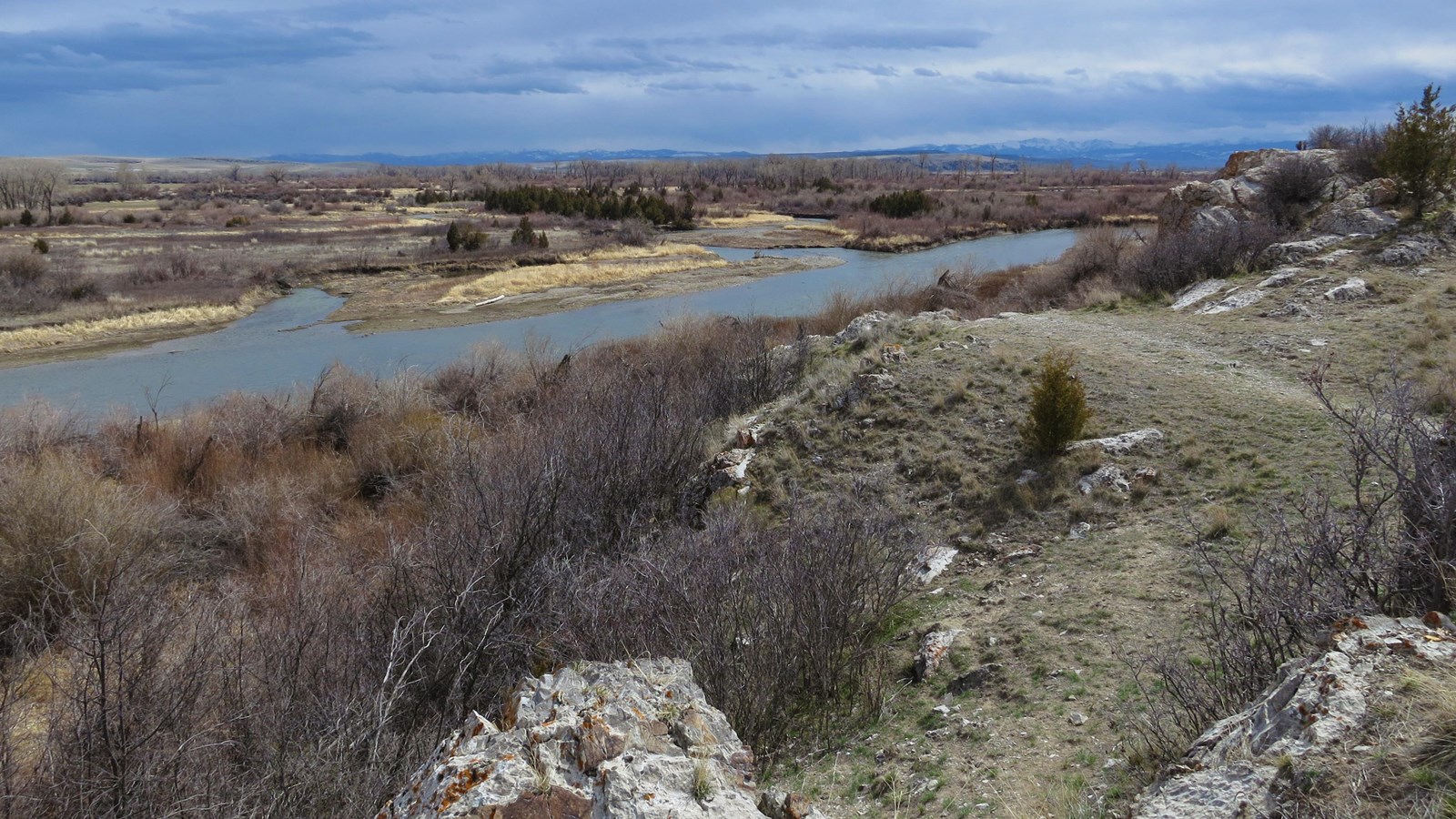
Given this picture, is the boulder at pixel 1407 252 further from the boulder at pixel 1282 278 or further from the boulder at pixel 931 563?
the boulder at pixel 931 563

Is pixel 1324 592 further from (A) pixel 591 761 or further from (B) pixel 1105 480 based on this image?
(B) pixel 1105 480

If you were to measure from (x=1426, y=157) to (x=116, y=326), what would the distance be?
38861mm

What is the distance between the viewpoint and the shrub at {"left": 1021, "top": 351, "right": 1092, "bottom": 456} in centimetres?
1015

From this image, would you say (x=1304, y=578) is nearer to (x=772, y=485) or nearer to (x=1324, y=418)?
(x=1324, y=418)

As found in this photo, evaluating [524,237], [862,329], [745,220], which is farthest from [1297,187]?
[745,220]

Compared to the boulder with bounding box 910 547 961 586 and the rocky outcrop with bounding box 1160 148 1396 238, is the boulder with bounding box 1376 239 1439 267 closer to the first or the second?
the rocky outcrop with bounding box 1160 148 1396 238

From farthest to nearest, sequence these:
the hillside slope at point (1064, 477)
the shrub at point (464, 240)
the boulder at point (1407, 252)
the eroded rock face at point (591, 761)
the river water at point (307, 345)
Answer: the shrub at point (464, 240) → the river water at point (307, 345) → the boulder at point (1407, 252) → the hillside slope at point (1064, 477) → the eroded rock face at point (591, 761)

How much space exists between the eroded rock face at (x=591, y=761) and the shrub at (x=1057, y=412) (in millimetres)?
7194

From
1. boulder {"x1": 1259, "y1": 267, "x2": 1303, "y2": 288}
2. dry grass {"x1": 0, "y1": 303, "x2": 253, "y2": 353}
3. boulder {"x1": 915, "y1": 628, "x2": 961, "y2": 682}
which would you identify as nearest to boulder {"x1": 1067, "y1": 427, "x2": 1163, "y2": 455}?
boulder {"x1": 915, "y1": 628, "x2": 961, "y2": 682}

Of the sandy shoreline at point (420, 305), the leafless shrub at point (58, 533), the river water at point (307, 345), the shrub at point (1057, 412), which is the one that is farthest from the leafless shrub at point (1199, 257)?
the sandy shoreline at point (420, 305)

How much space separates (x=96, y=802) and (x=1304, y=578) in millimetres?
7018

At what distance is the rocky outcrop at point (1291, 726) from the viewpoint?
3.21m

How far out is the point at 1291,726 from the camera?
3391 millimetres

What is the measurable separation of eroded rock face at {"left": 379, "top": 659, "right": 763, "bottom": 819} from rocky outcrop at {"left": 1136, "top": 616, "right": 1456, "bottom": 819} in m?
1.77
